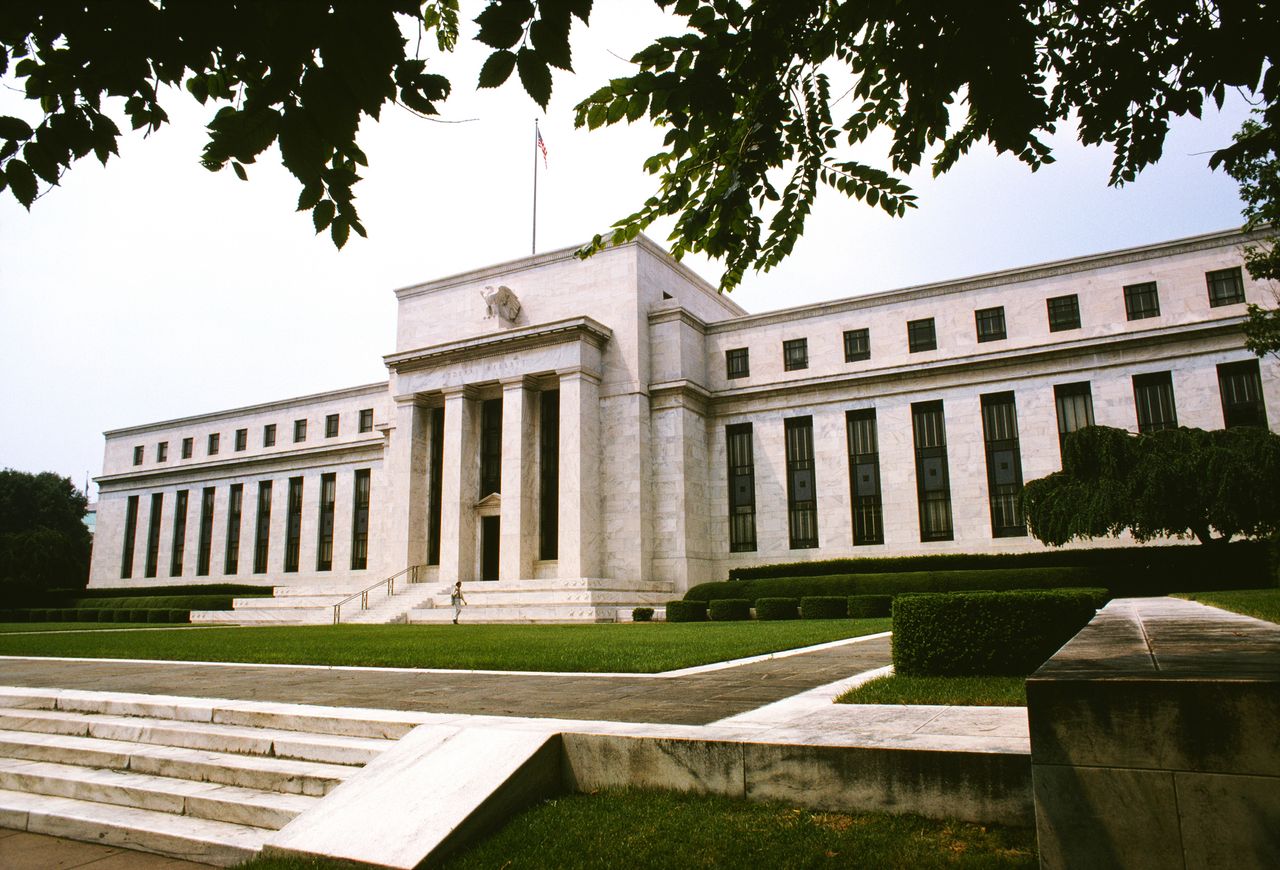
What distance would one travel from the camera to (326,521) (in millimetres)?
47500

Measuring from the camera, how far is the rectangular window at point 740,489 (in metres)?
35.0

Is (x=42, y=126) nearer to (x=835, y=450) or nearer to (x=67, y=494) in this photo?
(x=835, y=450)

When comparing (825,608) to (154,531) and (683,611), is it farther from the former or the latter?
(154,531)

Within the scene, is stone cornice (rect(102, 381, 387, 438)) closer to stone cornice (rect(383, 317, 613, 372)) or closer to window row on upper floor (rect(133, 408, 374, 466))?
window row on upper floor (rect(133, 408, 374, 466))

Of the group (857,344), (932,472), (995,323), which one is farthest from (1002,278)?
(932,472)

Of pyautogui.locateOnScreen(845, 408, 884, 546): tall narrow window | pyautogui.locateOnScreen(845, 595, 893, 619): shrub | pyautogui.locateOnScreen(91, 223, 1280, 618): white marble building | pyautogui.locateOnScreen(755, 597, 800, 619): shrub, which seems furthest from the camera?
pyautogui.locateOnScreen(845, 408, 884, 546): tall narrow window

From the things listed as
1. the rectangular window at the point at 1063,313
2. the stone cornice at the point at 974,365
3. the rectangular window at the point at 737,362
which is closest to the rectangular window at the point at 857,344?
Result: the stone cornice at the point at 974,365

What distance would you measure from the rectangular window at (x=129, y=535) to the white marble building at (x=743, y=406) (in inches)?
1028

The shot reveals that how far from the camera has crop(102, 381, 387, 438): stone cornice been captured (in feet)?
158

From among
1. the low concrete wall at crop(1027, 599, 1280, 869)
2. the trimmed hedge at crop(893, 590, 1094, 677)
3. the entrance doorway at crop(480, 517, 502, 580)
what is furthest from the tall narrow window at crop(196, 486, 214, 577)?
the low concrete wall at crop(1027, 599, 1280, 869)

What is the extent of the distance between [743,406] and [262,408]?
32680 mm

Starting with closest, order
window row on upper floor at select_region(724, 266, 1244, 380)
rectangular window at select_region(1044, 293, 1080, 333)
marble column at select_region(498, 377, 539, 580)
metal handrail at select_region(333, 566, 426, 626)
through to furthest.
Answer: window row on upper floor at select_region(724, 266, 1244, 380) < rectangular window at select_region(1044, 293, 1080, 333) < metal handrail at select_region(333, 566, 426, 626) < marble column at select_region(498, 377, 539, 580)

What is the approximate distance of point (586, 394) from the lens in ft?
111

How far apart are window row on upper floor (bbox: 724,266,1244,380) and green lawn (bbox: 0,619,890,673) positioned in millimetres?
17016
